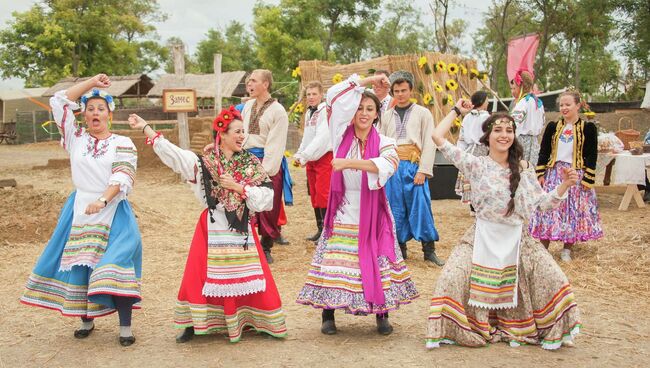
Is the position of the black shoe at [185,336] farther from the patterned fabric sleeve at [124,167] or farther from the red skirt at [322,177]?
the red skirt at [322,177]

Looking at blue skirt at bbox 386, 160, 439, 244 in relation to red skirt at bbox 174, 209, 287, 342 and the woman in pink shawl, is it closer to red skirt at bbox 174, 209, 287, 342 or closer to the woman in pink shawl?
the woman in pink shawl

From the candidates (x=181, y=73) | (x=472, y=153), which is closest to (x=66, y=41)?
(x=181, y=73)

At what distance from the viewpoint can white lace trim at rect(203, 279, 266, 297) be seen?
436 centimetres

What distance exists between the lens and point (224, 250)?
441cm

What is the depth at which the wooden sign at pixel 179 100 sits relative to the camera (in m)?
13.4

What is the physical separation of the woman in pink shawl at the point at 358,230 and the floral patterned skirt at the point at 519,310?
31 centimetres

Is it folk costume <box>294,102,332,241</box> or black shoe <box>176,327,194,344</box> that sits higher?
folk costume <box>294,102,332,241</box>

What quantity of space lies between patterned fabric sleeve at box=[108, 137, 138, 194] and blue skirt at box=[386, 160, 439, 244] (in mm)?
2738

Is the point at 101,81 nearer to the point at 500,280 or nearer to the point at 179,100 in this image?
the point at 500,280

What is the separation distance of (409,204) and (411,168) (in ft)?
1.19

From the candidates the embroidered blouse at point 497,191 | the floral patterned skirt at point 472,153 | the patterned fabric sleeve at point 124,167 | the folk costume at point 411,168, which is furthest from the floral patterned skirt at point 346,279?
the floral patterned skirt at point 472,153

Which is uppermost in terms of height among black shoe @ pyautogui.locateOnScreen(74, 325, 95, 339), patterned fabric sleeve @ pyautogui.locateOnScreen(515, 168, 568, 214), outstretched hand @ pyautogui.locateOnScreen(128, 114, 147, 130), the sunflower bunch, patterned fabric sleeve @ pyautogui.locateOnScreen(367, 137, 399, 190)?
the sunflower bunch

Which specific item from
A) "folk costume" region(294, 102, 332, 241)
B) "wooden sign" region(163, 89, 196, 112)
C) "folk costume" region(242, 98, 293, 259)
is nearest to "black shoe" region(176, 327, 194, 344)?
"folk costume" region(242, 98, 293, 259)

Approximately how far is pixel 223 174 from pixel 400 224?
274cm
